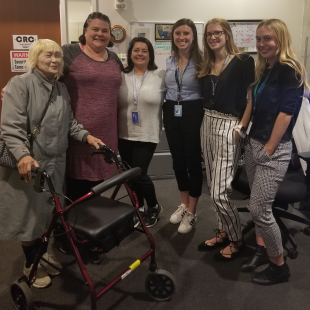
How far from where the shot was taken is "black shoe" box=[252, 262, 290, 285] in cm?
182

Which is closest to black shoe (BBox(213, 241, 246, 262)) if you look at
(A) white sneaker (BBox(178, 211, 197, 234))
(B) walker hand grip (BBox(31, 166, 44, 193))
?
(A) white sneaker (BBox(178, 211, 197, 234))

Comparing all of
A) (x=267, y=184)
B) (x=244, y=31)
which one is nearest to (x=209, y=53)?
(x=267, y=184)

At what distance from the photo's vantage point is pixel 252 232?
7.97ft

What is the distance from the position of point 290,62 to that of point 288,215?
1195mm

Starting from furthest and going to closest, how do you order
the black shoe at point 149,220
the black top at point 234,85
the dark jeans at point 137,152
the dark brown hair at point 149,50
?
1. the black shoe at point 149,220
2. the dark jeans at point 137,152
3. the dark brown hair at point 149,50
4. the black top at point 234,85

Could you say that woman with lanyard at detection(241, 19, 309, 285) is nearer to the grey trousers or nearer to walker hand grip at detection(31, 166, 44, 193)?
the grey trousers

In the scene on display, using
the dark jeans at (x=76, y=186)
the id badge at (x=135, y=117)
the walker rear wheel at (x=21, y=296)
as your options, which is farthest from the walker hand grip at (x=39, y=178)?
the id badge at (x=135, y=117)

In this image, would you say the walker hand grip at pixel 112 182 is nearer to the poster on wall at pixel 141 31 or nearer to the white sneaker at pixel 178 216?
the white sneaker at pixel 178 216

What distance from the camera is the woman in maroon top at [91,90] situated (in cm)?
185

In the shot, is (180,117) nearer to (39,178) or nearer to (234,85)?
(234,85)

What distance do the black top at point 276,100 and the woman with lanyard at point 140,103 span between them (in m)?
0.77

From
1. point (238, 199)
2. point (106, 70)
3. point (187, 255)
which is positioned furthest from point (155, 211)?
point (106, 70)

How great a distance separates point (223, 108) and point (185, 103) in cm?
35

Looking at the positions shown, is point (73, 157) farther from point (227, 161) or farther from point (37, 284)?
point (227, 161)
